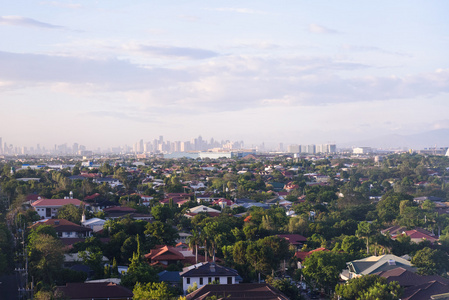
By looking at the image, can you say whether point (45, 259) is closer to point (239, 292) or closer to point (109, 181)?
point (239, 292)

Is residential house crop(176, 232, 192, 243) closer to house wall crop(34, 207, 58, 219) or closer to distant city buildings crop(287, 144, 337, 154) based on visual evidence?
house wall crop(34, 207, 58, 219)

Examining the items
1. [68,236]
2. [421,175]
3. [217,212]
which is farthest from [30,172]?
[421,175]

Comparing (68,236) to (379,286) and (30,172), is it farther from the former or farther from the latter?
(30,172)

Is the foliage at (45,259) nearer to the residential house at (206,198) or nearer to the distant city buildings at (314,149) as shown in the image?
the residential house at (206,198)

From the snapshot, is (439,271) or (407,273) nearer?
(407,273)

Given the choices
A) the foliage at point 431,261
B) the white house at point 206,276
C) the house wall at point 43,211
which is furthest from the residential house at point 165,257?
the house wall at point 43,211
